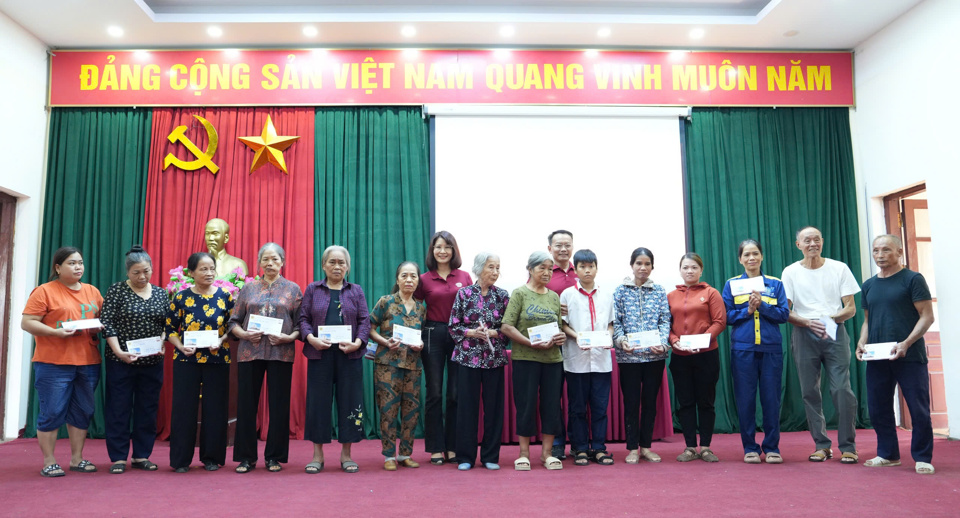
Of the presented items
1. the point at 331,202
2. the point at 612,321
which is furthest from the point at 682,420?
the point at 331,202

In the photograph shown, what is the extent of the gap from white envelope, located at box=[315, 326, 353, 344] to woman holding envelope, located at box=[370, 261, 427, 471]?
188 mm

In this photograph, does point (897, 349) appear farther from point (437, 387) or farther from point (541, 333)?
point (437, 387)

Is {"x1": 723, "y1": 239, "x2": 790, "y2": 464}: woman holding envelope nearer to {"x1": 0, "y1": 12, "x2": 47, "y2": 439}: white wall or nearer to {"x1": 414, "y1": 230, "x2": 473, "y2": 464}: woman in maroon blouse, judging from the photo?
{"x1": 414, "y1": 230, "x2": 473, "y2": 464}: woman in maroon blouse

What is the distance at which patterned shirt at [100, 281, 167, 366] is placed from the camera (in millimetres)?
3744

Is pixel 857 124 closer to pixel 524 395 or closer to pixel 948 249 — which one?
pixel 948 249

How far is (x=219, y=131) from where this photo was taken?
5.81m

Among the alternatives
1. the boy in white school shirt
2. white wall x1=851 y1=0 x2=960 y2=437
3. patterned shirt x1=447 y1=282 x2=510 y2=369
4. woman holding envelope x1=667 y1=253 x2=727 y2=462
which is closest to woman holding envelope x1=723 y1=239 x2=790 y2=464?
woman holding envelope x1=667 y1=253 x2=727 y2=462

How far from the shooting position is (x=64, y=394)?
3658mm

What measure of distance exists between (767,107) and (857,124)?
2.72 feet

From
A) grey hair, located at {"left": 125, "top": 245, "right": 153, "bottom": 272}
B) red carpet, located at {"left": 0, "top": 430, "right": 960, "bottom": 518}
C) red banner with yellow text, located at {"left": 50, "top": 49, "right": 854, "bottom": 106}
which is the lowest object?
red carpet, located at {"left": 0, "top": 430, "right": 960, "bottom": 518}

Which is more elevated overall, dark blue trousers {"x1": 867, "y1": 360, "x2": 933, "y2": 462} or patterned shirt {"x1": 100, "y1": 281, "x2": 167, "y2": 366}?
patterned shirt {"x1": 100, "y1": 281, "x2": 167, "y2": 366}

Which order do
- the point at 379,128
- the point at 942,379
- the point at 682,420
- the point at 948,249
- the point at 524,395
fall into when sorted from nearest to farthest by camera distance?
the point at 524,395
the point at 682,420
the point at 948,249
the point at 942,379
the point at 379,128

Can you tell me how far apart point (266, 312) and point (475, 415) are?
130cm

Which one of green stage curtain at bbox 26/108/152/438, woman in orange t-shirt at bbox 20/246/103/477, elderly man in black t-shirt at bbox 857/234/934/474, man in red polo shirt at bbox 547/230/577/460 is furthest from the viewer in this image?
green stage curtain at bbox 26/108/152/438
